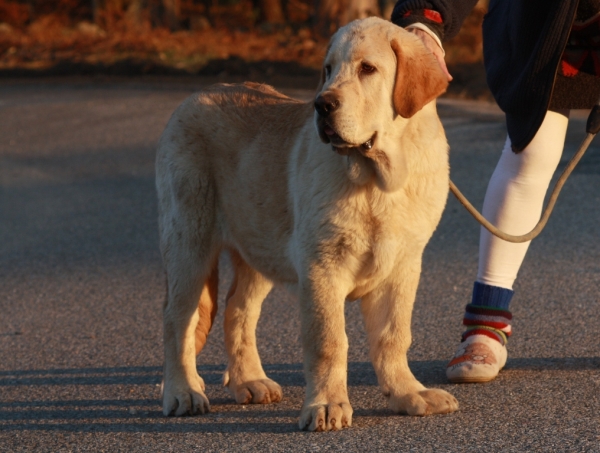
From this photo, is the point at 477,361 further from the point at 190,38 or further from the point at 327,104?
the point at 190,38

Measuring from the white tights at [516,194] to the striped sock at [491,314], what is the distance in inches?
1.6

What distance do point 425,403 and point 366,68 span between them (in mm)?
1272

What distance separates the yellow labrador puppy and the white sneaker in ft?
1.18

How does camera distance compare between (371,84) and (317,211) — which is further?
(317,211)

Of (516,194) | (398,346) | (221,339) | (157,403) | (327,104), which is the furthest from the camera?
(221,339)

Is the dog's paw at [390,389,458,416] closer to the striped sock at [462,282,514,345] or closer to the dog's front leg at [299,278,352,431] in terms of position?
the dog's front leg at [299,278,352,431]

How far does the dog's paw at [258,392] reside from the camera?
12.8 feet

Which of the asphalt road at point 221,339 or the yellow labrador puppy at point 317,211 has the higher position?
the yellow labrador puppy at point 317,211

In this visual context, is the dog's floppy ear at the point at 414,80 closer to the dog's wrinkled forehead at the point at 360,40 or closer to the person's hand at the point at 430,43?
the dog's wrinkled forehead at the point at 360,40

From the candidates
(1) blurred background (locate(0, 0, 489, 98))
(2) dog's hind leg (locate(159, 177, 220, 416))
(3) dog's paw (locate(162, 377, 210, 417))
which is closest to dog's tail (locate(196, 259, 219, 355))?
(2) dog's hind leg (locate(159, 177, 220, 416))

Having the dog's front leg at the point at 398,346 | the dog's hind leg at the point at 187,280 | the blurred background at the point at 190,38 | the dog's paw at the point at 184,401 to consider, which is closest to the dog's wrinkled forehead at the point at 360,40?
the dog's front leg at the point at 398,346

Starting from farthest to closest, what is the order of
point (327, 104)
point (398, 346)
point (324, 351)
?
point (398, 346)
point (324, 351)
point (327, 104)

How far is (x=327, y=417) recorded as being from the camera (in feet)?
11.2

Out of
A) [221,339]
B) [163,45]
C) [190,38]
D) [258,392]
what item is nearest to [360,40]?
[258,392]
